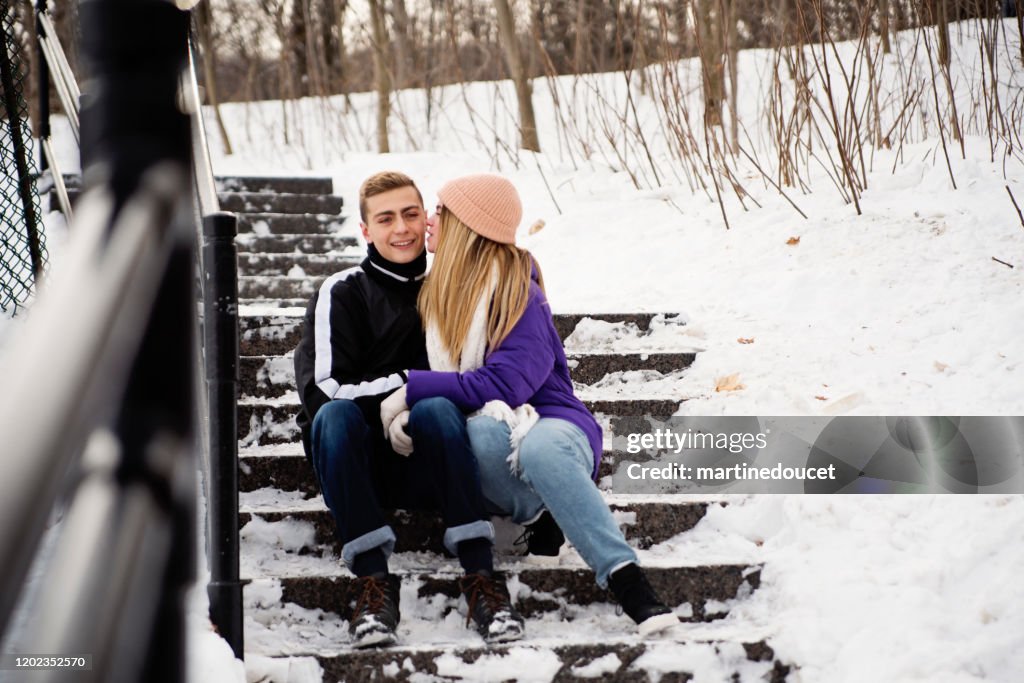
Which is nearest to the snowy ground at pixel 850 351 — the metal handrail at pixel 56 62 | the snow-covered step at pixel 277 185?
the metal handrail at pixel 56 62

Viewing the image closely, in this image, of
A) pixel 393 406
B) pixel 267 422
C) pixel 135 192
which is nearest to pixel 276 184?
pixel 267 422

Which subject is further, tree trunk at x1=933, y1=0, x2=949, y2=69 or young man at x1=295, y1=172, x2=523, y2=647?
tree trunk at x1=933, y1=0, x2=949, y2=69

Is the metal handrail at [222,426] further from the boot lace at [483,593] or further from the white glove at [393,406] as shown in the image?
the boot lace at [483,593]

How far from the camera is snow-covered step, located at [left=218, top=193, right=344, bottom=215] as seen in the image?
5.54 meters

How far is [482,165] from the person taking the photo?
6.70 m

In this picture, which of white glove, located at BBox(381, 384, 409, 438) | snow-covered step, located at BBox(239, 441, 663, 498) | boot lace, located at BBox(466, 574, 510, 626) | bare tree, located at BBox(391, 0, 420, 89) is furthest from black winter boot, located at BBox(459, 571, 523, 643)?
bare tree, located at BBox(391, 0, 420, 89)

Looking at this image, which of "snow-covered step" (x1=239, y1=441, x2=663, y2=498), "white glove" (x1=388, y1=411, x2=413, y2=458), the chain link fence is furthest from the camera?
the chain link fence

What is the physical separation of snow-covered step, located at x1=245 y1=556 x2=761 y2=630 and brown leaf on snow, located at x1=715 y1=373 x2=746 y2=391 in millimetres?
868

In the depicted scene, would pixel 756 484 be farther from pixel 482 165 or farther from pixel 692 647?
pixel 482 165

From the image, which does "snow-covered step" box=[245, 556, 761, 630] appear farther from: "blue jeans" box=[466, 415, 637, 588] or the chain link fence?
the chain link fence

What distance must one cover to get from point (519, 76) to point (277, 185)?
2.23 metres

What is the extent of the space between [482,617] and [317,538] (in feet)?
2.03

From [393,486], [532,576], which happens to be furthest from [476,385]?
[532,576]

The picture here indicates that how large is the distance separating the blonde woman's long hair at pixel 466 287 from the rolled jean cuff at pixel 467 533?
0.46m
